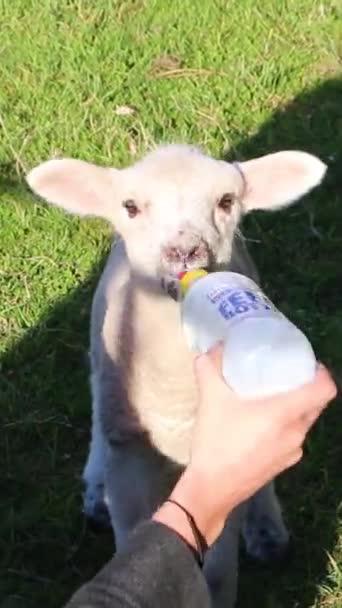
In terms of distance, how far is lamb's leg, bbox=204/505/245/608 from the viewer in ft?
12.8

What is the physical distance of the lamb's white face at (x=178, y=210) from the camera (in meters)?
3.38

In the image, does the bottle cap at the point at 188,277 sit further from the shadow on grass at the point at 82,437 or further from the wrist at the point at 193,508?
the shadow on grass at the point at 82,437

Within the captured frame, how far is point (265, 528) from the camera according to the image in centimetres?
438

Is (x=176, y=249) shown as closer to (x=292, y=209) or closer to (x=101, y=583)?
(x=101, y=583)

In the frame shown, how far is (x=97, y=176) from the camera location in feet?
12.9

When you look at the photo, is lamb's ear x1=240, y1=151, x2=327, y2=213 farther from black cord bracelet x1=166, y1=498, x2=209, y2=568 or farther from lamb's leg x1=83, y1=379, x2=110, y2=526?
black cord bracelet x1=166, y1=498, x2=209, y2=568

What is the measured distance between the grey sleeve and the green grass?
1933mm

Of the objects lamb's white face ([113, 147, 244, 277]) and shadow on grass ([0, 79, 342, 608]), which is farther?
shadow on grass ([0, 79, 342, 608])

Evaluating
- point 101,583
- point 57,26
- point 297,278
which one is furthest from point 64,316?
point 101,583

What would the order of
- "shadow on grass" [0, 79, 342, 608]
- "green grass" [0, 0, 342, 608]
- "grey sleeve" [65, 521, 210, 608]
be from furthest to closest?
1. "green grass" [0, 0, 342, 608]
2. "shadow on grass" [0, 79, 342, 608]
3. "grey sleeve" [65, 521, 210, 608]

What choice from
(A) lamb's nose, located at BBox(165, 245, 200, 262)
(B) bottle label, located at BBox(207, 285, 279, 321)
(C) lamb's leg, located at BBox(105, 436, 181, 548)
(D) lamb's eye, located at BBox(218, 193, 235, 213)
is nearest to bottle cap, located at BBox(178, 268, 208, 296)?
(A) lamb's nose, located at BBox(165, 245, 200, 262)

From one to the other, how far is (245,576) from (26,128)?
9.19ft

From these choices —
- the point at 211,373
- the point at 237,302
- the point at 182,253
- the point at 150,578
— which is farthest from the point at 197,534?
the point at 182,253

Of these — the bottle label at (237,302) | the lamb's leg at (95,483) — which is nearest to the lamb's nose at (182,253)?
the bottle label at (237,302)
